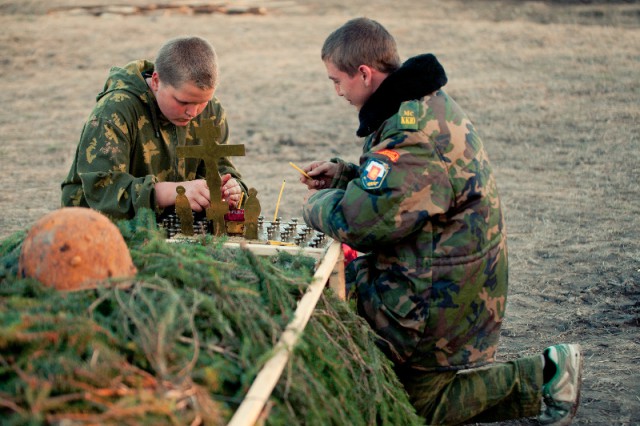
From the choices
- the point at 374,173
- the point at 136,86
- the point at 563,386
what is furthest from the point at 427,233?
the point at 136,86

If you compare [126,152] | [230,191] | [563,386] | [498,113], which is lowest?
[498,113]

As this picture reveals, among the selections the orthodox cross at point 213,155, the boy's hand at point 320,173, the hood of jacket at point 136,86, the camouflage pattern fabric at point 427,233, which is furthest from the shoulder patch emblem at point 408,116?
the hood of jacket at point 136,86

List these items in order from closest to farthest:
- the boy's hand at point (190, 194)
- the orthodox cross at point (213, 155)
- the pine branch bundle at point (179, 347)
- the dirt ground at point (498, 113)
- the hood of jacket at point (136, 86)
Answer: the pine branch bundle at point (179, 347), the orthodox cross at point (213, 155), the boy's hand at point (190, 194), the hood of jacket at point (136, 86), the dirt ground at point (498, 113)

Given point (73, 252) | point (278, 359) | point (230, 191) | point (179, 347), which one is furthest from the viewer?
point (230, 191)

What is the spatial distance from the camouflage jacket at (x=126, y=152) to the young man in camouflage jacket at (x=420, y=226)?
112cm

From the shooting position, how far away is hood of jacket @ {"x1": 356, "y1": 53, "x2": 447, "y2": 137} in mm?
3721

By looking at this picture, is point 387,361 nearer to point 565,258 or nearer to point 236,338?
point 236,338

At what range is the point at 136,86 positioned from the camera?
482 cm

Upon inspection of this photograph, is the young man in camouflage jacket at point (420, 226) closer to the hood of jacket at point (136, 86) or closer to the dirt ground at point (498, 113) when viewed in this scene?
the dirt ground at point (498, 113)

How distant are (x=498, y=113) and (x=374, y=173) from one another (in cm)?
804

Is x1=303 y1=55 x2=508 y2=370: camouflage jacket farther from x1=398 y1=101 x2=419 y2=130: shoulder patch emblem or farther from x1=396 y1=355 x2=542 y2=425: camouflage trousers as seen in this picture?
x1=396 y1=355 x2=542 y2=425: camouflage trousers

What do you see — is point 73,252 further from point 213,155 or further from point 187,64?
point 187,64

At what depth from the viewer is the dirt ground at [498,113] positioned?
566cm

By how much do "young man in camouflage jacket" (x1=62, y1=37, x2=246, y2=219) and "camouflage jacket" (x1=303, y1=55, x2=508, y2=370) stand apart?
1.03 metres
